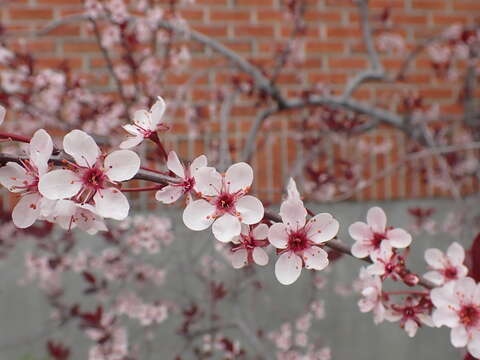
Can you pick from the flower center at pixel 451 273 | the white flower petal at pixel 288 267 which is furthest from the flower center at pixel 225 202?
the flower center at pixel 451 273

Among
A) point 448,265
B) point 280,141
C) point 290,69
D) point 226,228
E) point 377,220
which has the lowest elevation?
point 280,141

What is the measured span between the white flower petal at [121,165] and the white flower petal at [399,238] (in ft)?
1.41

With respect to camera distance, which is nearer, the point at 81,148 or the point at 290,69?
the point at 81,148

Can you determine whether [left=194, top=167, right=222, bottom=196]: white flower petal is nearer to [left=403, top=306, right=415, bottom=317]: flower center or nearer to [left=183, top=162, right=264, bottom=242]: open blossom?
[left=183, top=162, right=264, bottom=242]: open blossom

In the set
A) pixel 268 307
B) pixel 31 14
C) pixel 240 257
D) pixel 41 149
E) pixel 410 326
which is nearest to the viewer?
pixel 41 149

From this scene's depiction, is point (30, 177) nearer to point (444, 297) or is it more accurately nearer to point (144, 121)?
point (144, 121)

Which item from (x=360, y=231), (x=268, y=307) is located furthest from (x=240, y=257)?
(x=268, y=307)

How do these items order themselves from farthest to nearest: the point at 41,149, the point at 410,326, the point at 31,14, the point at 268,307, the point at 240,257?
the point at 268,307, the point at 31,14, the point at 410,326, the point at 240,257, the point at 41,149

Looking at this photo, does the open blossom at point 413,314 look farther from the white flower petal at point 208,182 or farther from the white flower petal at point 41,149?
the white flower petal at point 41,149

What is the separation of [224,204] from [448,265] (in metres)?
0.46

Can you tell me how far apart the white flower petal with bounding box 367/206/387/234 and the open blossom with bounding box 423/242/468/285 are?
13cm

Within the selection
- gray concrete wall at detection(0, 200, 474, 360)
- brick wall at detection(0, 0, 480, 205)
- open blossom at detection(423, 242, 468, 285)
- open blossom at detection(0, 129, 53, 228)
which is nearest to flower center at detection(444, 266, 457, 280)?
open blossom at detection(423, 242, 468, 285)

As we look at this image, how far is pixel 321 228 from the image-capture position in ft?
2.09

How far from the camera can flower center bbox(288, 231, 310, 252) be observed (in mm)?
625
